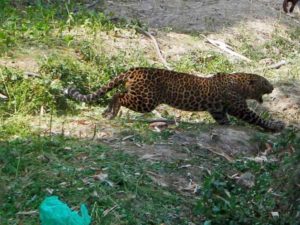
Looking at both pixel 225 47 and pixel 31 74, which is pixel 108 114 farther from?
pixel 225 47

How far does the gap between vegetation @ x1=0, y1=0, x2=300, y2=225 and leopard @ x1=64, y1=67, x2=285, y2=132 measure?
9.2 inches

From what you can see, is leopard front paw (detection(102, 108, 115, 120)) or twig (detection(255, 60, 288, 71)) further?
twig (detection(255, 60, 288, 71))

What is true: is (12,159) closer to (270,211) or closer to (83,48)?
(270,211)

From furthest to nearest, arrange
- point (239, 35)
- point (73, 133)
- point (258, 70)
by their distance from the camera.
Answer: point (239, 35), point (258, 70), point (73, 133)

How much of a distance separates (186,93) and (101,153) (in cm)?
236

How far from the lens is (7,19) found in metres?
11.5

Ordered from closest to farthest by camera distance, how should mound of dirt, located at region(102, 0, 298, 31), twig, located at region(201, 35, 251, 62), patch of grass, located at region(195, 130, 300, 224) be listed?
patch of grass, located at region(195, 130, 300, 224) → twig, located at region(201, 35, 251, 62) → mound of dirt, located at region(102, 0, 298, 31)

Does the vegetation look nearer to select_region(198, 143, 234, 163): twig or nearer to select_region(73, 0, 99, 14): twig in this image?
select_region(198, 143, 234, 163): twig

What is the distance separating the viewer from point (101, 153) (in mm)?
7676

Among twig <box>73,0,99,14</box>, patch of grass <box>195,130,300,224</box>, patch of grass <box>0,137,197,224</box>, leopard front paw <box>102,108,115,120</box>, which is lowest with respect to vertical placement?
leopard front paw <box>102,108,115,120</box>

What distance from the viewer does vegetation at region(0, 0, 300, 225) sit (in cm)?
647

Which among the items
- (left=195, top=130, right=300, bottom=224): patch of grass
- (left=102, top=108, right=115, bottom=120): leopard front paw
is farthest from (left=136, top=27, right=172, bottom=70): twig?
(left=195, top=130, right=300, bottom=224): patch of grass

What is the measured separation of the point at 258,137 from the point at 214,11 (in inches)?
207

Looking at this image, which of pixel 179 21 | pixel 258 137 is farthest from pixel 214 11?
pixel 258 137
